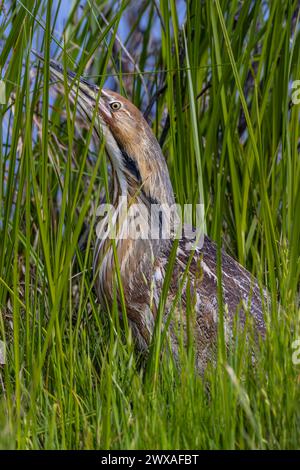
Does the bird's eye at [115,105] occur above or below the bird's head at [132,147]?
above

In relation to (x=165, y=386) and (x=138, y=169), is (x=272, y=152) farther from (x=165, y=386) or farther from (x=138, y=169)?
(x=165, y=386)

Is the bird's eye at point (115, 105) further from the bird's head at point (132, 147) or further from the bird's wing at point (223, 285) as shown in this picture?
the bird's wing at point (223, 285)

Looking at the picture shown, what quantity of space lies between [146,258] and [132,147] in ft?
1.02

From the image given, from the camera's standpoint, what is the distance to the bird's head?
2.41 meters

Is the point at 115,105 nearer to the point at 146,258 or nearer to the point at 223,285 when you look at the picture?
the point at 146,258

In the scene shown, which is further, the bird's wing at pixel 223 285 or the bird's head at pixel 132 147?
the bird's head at pixel 132 147

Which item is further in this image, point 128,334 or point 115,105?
point 115,105

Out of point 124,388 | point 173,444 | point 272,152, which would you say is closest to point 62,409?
point 124,388

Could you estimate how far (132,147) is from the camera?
243cm

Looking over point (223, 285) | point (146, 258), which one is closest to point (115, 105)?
point (146, 258)

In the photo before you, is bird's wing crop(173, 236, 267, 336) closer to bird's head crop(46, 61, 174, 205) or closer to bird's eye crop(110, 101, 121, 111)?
bird's head crop(46, 61, 174, 205)

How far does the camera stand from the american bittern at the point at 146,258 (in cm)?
227

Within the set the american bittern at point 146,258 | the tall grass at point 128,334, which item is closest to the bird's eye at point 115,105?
the american bittern at point 146,258
